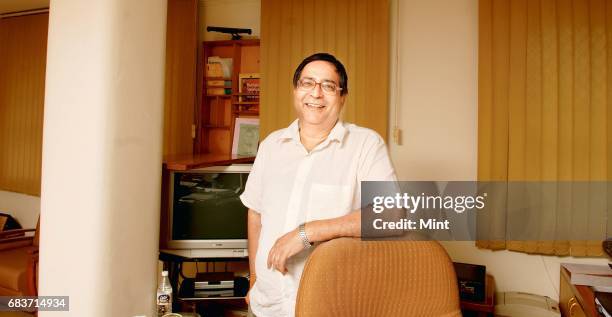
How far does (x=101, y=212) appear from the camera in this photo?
1.67 metres

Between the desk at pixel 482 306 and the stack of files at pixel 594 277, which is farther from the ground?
the stack of files at pixel 594 277

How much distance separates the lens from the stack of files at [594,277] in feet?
5.24

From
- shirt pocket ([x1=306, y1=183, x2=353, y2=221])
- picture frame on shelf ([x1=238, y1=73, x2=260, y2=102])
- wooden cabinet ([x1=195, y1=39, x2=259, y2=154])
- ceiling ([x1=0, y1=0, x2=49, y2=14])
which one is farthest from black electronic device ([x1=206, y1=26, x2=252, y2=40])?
shirt pocket ([x1=306, y1=183, x2=353, y2=221])

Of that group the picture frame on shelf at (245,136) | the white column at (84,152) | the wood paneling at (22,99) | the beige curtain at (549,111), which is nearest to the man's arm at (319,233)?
the white column at (84,152)

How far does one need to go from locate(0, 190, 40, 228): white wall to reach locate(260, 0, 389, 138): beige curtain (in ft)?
8.41

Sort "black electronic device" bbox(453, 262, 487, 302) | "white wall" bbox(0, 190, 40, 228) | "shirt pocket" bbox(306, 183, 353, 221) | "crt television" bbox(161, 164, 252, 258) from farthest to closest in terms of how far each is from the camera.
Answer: "white wall" bbox(0, 190, 40, 228), "black electronic device" bbox(453, 262, 487, 302), "crt television" bbox(161, 164, 252, 258), "shirt pocket" bbox(306, 183, 353, 221)

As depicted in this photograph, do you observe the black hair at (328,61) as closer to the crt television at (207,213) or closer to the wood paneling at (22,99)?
the crt television at (207,213)

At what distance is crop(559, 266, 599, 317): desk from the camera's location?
1573 mm

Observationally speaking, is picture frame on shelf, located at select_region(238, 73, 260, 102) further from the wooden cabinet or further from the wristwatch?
the wristwatch

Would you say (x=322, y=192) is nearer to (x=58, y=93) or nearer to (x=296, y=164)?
(x=296, y=164)

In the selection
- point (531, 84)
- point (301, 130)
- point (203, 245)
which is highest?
point (531, 84)

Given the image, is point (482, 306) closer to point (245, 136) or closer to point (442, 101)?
point (442, 101)

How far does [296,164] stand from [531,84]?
1993 millimetres

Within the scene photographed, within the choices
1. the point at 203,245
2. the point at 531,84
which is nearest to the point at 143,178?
the point at 203,245
